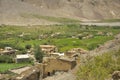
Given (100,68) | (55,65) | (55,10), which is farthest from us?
(55,10)

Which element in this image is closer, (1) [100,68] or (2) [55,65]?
(1) [100,68]

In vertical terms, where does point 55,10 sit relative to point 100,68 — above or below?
below

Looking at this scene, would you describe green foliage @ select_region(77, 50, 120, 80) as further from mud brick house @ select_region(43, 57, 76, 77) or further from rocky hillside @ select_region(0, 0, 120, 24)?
rocky hillside @ select_region(0, 0, 120, 24)

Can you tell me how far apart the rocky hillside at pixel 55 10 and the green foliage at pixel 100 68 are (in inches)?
4397

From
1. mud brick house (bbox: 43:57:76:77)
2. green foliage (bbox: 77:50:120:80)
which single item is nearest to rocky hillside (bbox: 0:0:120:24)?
mud brick house (bbox: 43:57:76:77)

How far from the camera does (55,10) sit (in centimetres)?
15838

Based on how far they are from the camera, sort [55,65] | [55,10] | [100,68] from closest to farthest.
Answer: [100,68] < [55,65] < [55,10]

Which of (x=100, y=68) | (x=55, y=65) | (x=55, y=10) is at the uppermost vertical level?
(x=100, y=68)

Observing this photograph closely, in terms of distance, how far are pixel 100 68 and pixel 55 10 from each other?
140 metres

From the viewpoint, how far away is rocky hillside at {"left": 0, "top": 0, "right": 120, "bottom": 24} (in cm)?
13719

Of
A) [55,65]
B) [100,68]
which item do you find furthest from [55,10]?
[100,68]

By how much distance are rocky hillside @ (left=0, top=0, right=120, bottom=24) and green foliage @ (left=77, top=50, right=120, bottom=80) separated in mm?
111688

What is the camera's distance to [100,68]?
1909cm

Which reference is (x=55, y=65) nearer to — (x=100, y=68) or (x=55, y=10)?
(x=100, y=68)
